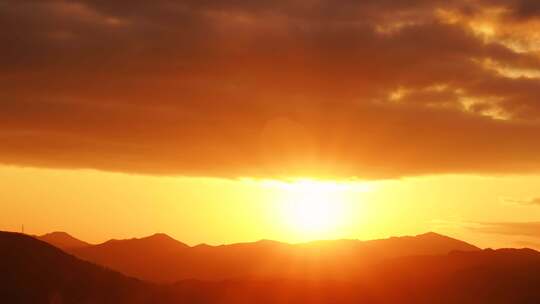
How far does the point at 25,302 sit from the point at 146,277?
104 meters

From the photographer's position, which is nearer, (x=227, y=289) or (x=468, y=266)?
(x=227, y=289)

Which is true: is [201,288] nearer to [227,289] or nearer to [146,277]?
[227,289]

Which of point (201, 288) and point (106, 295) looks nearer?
point (106, 295)

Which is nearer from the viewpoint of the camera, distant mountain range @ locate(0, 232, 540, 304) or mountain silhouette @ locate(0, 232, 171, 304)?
mountain silhouette @ locate(0, 232, 171, 304)

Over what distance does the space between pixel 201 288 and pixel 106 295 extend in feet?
45.8

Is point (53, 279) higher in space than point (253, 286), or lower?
higher

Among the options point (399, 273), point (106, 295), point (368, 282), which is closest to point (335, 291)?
point (368, 282)

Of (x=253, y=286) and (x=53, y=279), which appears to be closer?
(x=53, y=279)

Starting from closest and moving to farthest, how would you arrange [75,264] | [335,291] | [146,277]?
[75,264] < [335,291] < [146,277]

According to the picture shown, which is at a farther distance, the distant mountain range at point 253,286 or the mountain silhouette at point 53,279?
the distant mountain range at point 253,286

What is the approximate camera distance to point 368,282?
135 m

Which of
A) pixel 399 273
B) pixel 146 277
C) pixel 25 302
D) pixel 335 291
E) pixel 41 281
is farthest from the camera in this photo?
pixel 146 277

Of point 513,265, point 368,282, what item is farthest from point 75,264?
point 513,265

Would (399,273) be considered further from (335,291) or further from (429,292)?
(335,291)
